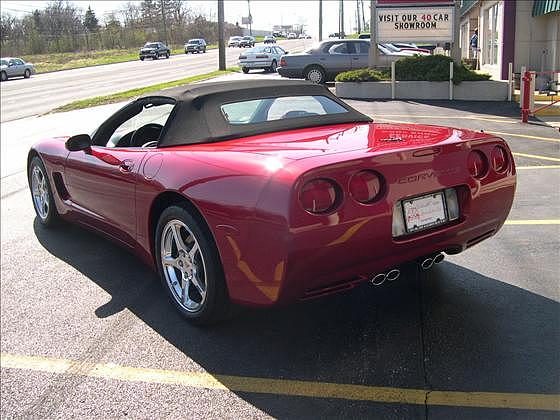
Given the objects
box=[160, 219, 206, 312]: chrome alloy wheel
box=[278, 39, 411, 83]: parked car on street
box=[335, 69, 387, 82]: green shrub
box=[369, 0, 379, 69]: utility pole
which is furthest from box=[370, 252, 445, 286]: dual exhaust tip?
box=[278, 39, 411, 83]: parked car on street

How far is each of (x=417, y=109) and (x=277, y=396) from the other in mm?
Result: 12007

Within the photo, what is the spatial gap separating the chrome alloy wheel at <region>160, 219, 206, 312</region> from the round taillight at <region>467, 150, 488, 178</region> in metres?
1.63

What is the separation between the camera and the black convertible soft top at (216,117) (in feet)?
12.8

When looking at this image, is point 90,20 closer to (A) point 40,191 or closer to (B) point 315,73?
(B) point 315,73

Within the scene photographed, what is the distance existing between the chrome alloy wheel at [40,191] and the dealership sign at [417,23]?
12831 millimetres

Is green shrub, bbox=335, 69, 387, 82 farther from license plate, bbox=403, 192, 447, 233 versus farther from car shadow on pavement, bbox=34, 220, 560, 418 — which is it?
license plate, bbox=403, 192, 447, 233

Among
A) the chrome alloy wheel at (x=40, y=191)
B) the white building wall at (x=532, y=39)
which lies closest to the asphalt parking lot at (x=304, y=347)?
the chrome alloy wheel at (x=40, y=191)

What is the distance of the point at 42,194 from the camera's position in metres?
5.89

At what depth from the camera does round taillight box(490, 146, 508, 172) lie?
3.63 metres

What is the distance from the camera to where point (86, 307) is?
4168mm

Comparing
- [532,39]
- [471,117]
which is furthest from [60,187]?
[532,39]

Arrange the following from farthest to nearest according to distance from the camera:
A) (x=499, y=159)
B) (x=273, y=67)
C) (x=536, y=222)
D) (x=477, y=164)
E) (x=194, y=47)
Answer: (x=194, y=47) < (x=273, y=67) < (x=536, y=222) < (x=499, y=159) < (x=477, y=164)

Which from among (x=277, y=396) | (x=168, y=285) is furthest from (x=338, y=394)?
(x=168, y=285)

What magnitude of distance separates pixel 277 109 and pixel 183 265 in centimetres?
131
